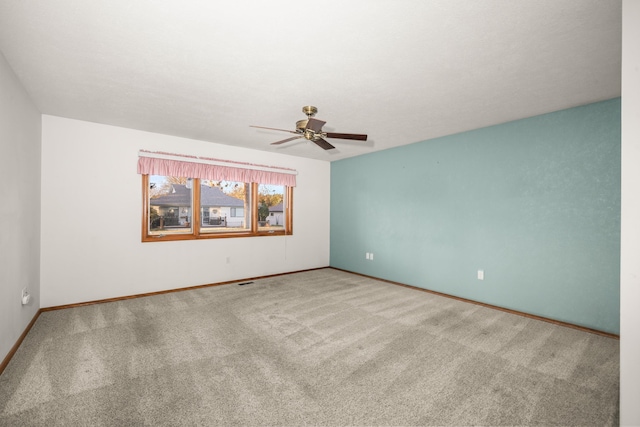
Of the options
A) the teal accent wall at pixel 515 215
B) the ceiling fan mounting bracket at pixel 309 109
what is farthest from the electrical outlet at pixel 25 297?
the teal accent wall at pixel 515 215

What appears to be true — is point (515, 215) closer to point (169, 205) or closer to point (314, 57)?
point (314, 57)

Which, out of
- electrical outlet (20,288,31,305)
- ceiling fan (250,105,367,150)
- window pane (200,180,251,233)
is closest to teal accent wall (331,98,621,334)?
ceiling fan (250,105,367,150)

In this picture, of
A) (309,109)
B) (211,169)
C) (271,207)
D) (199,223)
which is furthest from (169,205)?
(309,109)

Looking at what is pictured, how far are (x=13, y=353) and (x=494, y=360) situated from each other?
415 cm

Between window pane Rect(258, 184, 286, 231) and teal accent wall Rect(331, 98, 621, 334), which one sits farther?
window pane Rect(258, 184, 286, 231)

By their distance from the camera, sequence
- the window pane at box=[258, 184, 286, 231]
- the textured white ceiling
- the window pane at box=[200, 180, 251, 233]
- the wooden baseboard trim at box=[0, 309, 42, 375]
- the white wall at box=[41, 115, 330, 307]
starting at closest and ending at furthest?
1. the textured white ceiling
2. the wooden baseboard trim at box=[0, 309, 42, 375]
3. the white wall at box=[41, 115, 330, 307]
4. the window pane at box=[200, 180, 251, 233]
5. the window pane at box=[258, 184, 286, 231]

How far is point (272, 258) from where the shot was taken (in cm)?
558

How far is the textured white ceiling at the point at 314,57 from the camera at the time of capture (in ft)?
5.64

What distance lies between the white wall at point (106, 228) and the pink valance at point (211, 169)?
0.45ft

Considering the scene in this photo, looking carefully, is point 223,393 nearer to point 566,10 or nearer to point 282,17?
point 282,17

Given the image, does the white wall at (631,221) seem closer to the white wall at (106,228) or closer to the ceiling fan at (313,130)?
the ceiling fan at (313,130)

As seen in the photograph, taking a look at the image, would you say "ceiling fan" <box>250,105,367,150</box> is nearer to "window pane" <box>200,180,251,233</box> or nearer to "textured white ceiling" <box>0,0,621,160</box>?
"textured white ceiling" <box>0,0,621,160</box>

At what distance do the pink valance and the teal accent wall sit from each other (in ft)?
6.21

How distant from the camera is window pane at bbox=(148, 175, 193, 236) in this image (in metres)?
4.39
